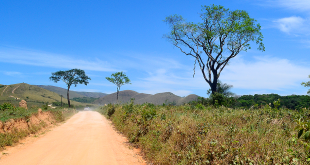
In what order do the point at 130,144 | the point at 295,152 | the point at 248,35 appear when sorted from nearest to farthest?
1. the point at 295,152
2. the point at 130,144
3. the point at 248,35

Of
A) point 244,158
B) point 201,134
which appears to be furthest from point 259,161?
point 201,134

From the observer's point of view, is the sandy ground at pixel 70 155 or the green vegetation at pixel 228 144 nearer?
the green vegetation at pixel 228 144

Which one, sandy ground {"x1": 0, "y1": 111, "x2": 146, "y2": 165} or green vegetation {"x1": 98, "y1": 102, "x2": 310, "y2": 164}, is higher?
green vegetation {"x1": 98, "y1": 102, "x2": 310, "y2": 164}

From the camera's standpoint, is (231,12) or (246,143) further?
(231,12)

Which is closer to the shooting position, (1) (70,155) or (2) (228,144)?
(2) (228,144)

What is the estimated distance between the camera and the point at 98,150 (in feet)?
28.3

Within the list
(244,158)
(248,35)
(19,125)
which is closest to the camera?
(244,158)

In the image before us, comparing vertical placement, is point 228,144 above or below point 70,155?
above

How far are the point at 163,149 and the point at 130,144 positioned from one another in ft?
12.6

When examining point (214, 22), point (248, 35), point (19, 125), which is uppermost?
point (214, 22)

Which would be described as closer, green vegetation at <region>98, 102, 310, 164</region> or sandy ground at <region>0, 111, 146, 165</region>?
green vegetation at <region>98, 102, 310, 164</region>

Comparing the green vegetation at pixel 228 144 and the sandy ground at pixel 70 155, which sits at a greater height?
the green vegetation at pixel 228 144

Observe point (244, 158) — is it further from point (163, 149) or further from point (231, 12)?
point (231, 12)

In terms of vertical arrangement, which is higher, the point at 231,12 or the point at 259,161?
the point at 231,12
